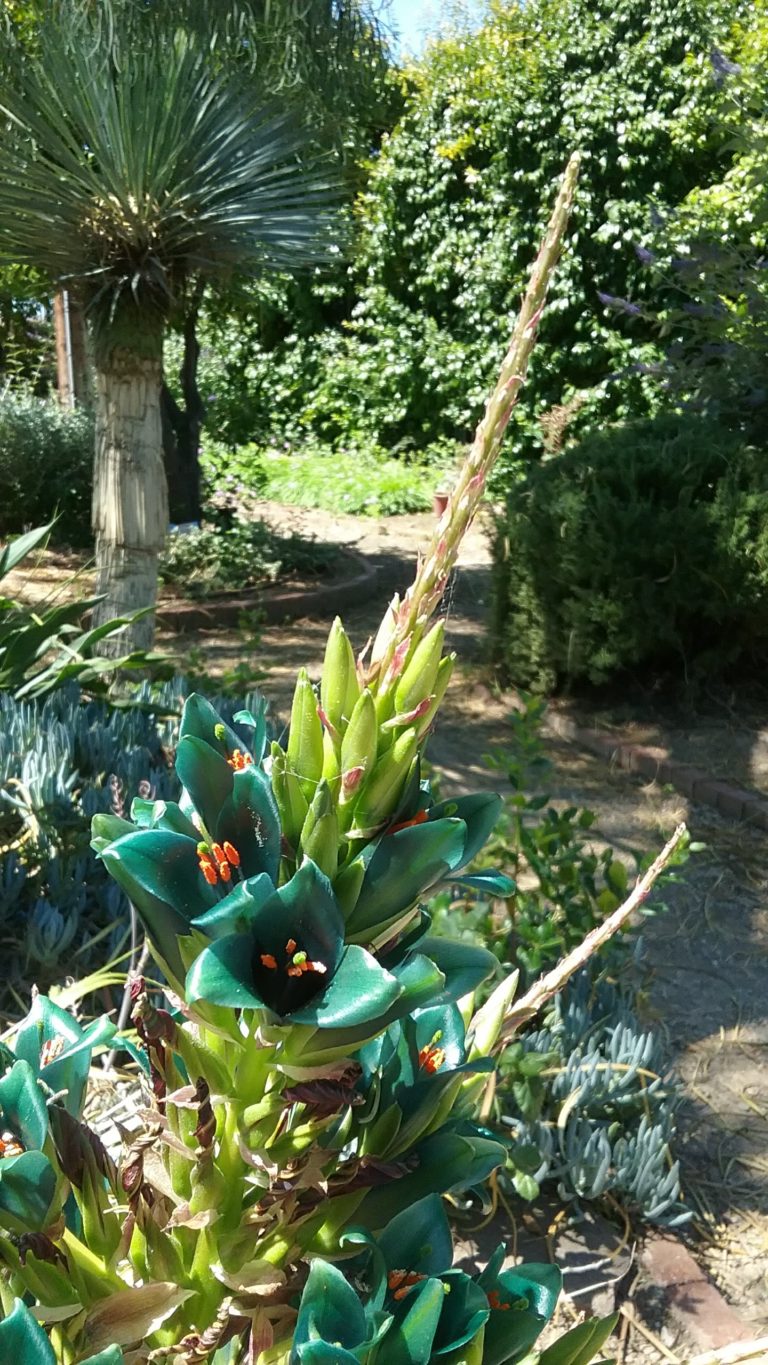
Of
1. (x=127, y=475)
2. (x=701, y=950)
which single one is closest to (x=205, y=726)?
(x=701, y=950)

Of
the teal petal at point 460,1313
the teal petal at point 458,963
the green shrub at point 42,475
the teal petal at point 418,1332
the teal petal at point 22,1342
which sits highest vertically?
the green shrub at point 42,475

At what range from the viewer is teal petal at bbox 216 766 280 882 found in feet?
2.16

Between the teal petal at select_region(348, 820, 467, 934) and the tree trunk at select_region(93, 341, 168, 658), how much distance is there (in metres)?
3.68

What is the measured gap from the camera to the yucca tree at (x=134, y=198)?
11.9 feet

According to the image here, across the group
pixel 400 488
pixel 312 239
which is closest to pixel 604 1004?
pixel 312 239

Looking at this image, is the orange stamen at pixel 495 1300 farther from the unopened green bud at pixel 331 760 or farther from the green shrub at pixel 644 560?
the green shrub at pixel 644 560

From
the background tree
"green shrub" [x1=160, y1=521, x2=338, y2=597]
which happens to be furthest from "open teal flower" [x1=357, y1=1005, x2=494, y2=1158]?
"green shrub" [x1=160, y1=521, x2=338, y2=597]

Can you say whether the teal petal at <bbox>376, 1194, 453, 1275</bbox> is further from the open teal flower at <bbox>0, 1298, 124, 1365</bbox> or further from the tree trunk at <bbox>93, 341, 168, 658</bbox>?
the tree trunk at <bbox>93, 341, 168, 658</bbox>

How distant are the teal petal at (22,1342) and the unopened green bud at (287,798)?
0.32 meters

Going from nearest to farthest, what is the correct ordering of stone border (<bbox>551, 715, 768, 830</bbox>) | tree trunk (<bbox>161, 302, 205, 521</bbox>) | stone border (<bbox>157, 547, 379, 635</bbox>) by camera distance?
stone border (<bbox>551, 715, 768, 830</bbox>) < stone border (<bbox>157, 547, 379, 635</bbox>) < tree trunk (<bbox>161, 302, 205, 521</bbox>)

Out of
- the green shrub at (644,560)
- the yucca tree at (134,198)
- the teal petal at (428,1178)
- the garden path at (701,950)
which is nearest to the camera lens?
the teal petal at (428,1178)

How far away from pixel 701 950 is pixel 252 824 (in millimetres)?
3380

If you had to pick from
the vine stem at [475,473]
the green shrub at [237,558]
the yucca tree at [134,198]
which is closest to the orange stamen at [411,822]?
the vine stem at [475,473]

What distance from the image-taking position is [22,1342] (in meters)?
0.63
